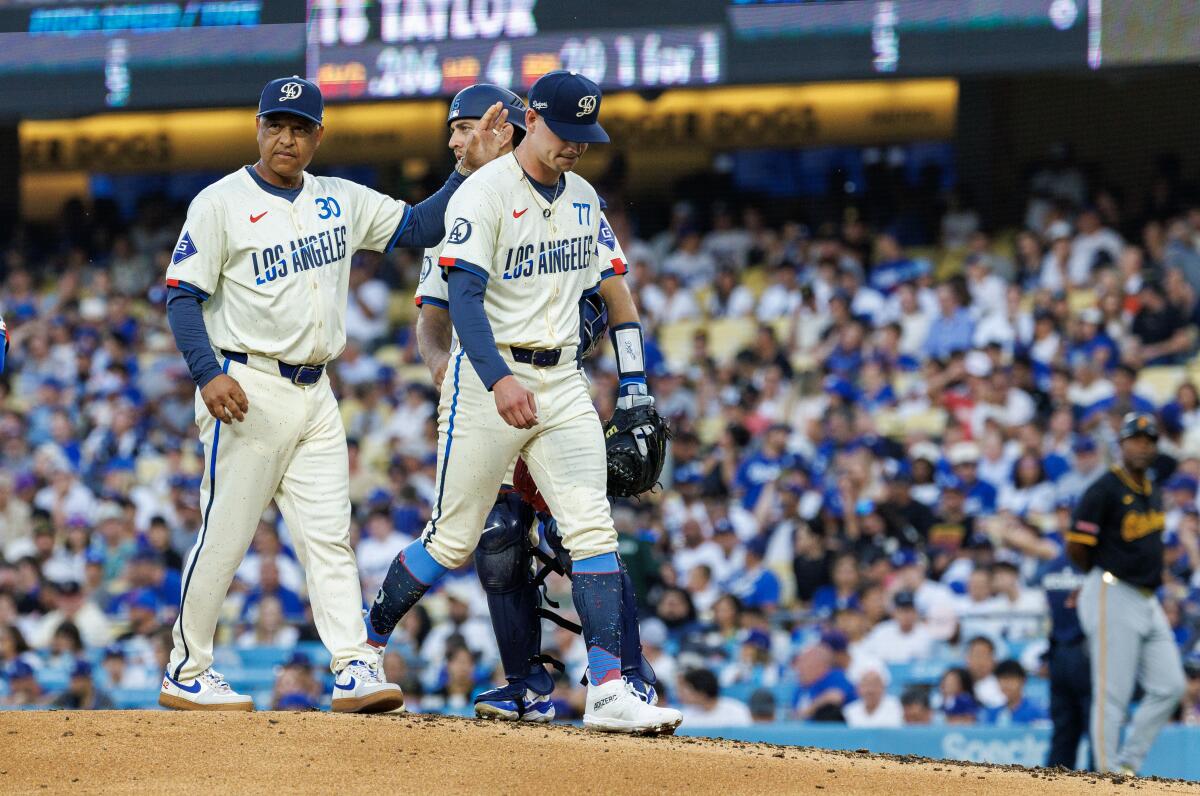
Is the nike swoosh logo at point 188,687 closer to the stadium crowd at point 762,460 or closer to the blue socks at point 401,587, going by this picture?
the blue socks at point 401,587

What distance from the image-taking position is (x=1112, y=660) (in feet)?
26.5

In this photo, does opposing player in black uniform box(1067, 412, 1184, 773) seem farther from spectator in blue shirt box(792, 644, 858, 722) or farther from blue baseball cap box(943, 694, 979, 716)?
spectator in blue shirt box(792, 644, 858, 722)

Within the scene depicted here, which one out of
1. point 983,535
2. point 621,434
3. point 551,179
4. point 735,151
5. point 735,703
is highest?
point 735,151

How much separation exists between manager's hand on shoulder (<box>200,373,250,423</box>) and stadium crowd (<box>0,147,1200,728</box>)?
16.3 feet

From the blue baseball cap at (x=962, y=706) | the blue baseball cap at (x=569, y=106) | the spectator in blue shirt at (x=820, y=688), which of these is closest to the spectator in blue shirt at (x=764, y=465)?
the spectator in blue shirt at (x=820, y=688)

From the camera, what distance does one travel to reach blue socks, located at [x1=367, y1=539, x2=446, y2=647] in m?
5.23

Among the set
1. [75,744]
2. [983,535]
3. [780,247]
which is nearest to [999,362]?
[983,535]

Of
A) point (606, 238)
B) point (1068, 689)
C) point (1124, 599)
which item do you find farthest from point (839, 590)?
point (606, 238)

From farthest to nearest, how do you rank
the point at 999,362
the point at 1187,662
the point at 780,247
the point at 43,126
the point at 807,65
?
the point at 43,126, the point at 780,247, the point at 999,362, the point at 807,65, the point at 1187,662

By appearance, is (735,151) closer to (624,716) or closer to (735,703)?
(735,703)

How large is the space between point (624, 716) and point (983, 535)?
5953 millimetres

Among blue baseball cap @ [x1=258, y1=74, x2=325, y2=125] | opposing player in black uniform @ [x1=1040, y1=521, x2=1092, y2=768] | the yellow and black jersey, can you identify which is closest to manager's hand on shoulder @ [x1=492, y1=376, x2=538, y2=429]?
blue baseball cap @ [x1=258, y1=74, x2=325, y2=125]

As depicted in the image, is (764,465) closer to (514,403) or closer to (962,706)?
(962,706)

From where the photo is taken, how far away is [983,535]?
10.4m
